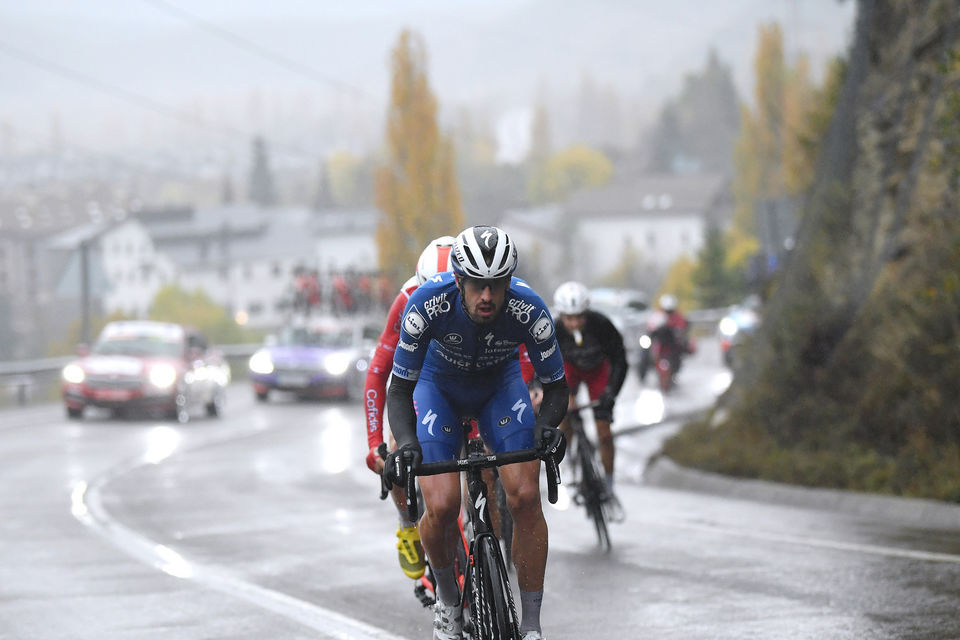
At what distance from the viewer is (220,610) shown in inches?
328

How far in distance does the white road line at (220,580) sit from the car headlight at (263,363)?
53.4ft

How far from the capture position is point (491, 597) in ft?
19.9

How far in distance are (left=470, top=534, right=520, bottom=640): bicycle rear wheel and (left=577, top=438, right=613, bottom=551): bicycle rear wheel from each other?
4559 mm

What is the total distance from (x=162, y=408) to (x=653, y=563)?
17.7 meters

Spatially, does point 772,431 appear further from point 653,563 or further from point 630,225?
point 630,225

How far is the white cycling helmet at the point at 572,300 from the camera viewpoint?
11.0 metres

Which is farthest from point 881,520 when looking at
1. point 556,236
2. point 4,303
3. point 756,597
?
point 556,236

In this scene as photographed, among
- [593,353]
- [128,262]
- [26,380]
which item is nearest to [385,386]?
[593,353]

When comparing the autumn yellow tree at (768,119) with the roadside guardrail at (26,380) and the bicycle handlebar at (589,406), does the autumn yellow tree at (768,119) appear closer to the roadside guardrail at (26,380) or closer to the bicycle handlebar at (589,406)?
the roadside guardrail at (26,380)

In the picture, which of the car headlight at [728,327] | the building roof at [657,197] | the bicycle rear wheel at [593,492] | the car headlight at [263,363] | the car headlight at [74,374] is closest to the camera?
the bicycle rear wheel at [593,492]

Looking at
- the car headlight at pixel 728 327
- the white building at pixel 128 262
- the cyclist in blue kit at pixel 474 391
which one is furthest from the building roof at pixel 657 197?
the cyclist in blue kit at pixel 474 391

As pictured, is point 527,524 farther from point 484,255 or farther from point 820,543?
point 820,543

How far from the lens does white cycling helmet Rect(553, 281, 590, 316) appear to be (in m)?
11.0

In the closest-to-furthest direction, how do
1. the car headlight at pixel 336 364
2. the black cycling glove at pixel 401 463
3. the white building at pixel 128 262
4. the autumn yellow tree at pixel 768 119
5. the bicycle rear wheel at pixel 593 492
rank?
1. the black cycling glove at pixel 401 463
2. the bicycle rear wheel at pixel 593 492
3. the car headlight at pixel 336 364
4. the autumn yellow tree at pixel 768 119
5. the white building at pixel 128 262
